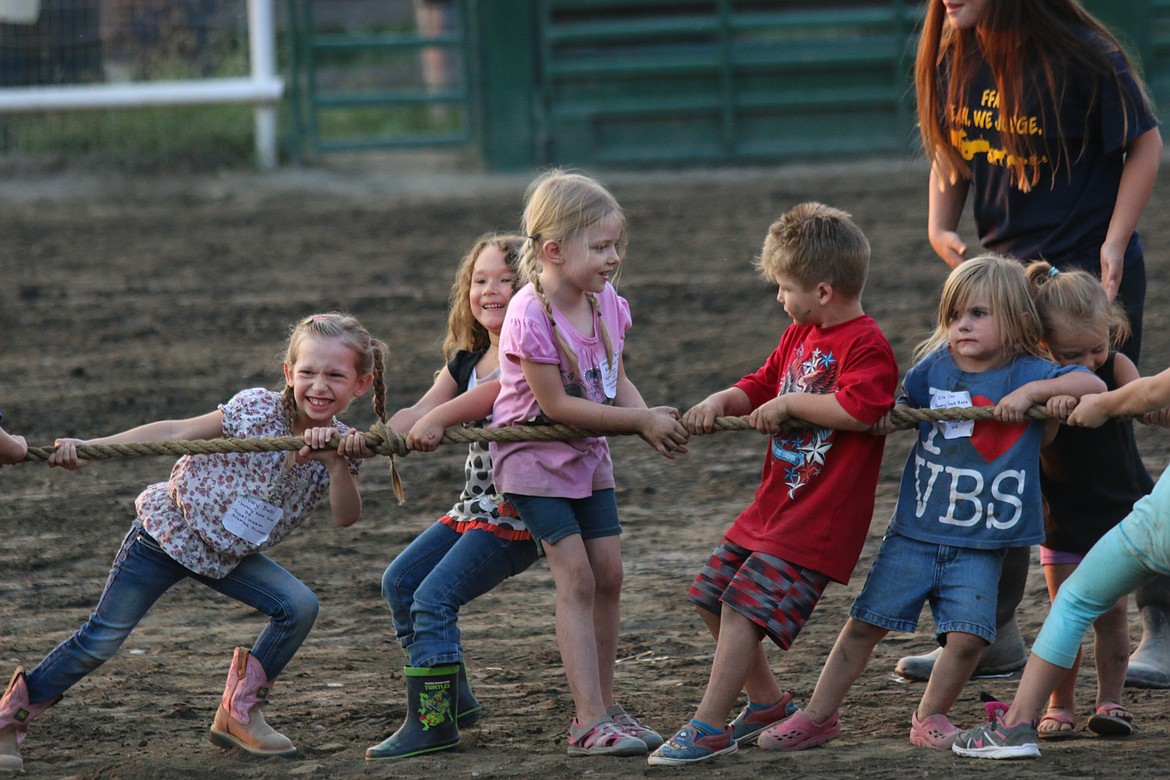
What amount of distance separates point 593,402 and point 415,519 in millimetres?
2334

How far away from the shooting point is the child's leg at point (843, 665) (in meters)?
3.49

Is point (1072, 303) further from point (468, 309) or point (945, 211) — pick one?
point (468, 309)

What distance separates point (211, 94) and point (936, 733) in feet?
39.7

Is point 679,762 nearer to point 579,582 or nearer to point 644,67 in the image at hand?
point 579,582

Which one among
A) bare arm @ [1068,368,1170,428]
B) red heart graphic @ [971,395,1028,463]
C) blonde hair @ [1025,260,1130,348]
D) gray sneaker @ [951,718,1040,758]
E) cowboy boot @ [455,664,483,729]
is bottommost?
cowboy boot @ [455,664,483,729]

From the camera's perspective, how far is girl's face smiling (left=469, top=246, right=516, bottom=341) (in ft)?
12.3

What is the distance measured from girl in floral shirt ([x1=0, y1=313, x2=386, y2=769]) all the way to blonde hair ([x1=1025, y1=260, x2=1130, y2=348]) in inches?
62.2

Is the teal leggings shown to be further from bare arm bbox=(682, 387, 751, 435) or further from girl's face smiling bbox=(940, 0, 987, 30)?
girl's face smiling bbox=(940, 0, 987, 30)

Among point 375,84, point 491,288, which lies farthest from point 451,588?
point 375,84

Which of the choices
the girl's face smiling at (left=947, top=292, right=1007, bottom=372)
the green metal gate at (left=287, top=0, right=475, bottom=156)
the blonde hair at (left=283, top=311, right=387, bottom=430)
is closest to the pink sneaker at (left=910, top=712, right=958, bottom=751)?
Answer: the girl's face smiling at (left=947, top=292, right=1007, bottom=372)

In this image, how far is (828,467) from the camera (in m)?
3.47

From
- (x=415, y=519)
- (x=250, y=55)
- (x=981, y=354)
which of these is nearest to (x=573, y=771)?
(x=981, y=354)

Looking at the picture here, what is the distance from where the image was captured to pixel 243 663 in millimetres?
3771

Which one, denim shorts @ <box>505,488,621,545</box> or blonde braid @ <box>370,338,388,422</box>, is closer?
denim shorts @ <box>505,488,621,545</box>
